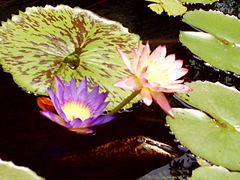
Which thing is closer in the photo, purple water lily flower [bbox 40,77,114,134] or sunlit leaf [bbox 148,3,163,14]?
purple water lily flower [bbox 40,77,114,134]

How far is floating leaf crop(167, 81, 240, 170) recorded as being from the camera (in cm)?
135

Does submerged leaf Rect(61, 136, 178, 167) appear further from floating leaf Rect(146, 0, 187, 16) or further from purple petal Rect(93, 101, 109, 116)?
floating leaf Rect(146, 0, 187, 16)

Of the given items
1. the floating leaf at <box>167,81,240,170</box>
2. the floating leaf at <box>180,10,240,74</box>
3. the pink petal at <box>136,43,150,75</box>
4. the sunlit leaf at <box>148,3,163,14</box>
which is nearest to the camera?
the pink petal at <box>136,43,150,75</box>

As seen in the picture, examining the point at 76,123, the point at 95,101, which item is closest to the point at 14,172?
the point at 76,123

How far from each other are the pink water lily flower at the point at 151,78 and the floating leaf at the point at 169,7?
907 mm

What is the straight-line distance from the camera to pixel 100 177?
121 cm

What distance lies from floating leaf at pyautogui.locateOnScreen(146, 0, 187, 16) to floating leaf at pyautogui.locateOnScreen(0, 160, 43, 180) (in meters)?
1.21

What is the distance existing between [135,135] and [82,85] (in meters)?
0.26

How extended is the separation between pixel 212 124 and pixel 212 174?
238mm

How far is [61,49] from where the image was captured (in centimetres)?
154

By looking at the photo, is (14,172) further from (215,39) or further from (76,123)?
(215,39)

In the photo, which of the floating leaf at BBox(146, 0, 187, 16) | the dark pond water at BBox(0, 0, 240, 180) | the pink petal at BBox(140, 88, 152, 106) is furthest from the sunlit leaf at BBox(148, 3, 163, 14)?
the pink petal at BBox(140, 88, 152, 106)

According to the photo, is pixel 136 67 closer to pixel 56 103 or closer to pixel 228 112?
pixel 56 103

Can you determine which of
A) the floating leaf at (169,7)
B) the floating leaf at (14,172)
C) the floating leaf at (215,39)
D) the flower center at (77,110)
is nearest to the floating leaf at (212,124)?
the floating leaf at (215,39)
